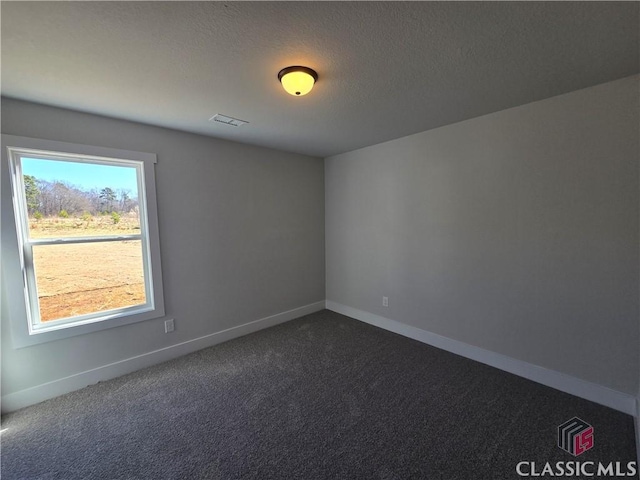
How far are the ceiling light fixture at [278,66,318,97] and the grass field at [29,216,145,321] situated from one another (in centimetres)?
209

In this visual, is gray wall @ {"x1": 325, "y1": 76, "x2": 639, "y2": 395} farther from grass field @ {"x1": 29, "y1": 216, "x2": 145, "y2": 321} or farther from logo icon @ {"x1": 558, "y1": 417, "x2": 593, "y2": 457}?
grass field @ {"x1": 29, "y1": 216, "x2": 145, "y2": 321}

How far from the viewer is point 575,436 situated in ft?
5.74

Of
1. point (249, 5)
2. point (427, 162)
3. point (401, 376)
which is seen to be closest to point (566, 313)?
point (401, 376)

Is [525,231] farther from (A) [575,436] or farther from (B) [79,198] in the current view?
(B) [79,198]

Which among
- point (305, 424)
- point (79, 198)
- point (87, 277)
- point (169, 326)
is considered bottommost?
point (305, 424)

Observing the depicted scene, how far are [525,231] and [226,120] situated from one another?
2.97 metres

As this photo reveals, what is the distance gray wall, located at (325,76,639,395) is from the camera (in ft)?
6.49

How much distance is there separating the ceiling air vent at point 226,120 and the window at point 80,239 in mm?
790

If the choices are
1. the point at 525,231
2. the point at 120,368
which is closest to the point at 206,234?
the point at 120,368

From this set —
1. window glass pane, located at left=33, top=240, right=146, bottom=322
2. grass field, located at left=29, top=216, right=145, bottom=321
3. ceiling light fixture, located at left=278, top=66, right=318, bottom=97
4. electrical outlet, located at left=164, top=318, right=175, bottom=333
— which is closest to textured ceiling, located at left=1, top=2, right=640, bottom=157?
ceiling light fixture, located at left=278, top=66, right=318, bottom=97

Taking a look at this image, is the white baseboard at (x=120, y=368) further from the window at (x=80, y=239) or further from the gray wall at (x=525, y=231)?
the gray wall at (x=525, y=231)

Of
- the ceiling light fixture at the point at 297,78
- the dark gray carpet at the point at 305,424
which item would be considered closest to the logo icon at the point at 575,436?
the dark gray carpet at the point at 305,424

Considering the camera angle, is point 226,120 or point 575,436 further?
point 226,120

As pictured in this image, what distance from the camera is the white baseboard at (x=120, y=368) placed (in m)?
2.14
